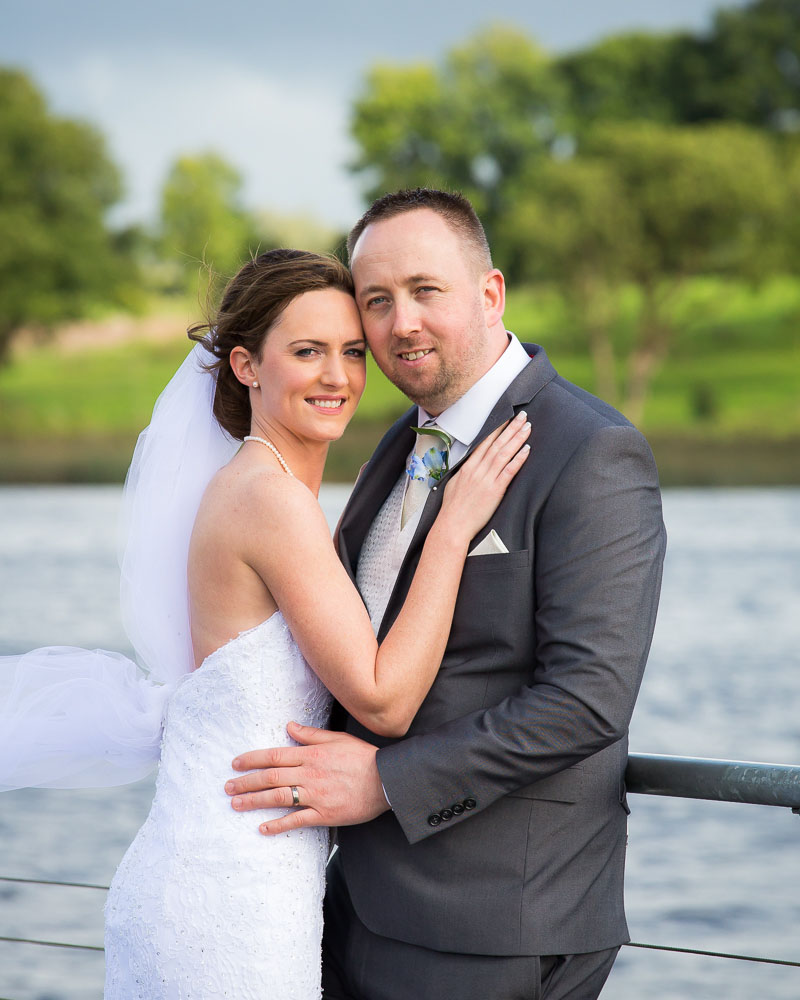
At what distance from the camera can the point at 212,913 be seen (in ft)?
8.48

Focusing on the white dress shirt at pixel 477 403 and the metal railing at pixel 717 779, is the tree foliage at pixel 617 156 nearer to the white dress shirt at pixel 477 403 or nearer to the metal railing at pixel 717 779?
the white dress shirt at pixel 477 403

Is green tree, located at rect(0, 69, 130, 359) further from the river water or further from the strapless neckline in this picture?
the strapless neckline

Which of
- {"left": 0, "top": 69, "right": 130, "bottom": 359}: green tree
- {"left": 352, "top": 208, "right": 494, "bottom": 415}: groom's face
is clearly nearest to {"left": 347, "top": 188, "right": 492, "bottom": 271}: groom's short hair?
{"left": 352, "top": 208, "right": 494, "bottom": 415}: groom's face

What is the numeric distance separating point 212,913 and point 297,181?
144 ft

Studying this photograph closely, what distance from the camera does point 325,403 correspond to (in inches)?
111

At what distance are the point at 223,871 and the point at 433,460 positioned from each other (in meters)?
0.95

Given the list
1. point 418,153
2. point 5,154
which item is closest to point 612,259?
point 418,153

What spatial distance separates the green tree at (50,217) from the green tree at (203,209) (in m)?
1.97

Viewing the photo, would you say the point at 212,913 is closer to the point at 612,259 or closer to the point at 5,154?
the point at 612,259

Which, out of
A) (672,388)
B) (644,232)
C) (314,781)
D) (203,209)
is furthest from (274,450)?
(203,209)

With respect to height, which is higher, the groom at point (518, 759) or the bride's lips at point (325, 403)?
the bride's lips at point (325, 403)

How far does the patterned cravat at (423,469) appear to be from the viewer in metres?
2.79

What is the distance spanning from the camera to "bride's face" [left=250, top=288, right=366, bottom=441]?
279cm

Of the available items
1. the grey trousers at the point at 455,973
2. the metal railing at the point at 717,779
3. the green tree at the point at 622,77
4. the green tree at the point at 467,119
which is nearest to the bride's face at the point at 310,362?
the metal railing at the point at 717,779
